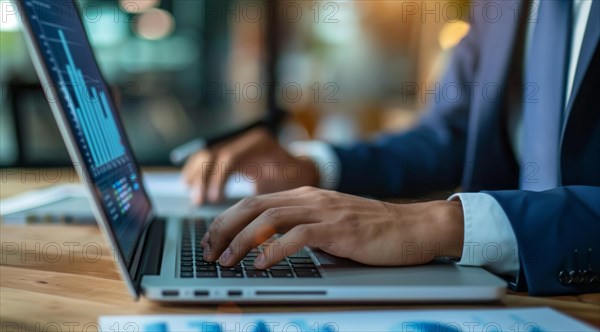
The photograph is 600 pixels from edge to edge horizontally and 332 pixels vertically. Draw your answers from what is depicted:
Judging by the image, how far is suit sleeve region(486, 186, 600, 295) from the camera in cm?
63

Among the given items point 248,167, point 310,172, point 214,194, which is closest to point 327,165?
point 310,172

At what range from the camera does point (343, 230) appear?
2.10 feet

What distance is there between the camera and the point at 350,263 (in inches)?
25.4

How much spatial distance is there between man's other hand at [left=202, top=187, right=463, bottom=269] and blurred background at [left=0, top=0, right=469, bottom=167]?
2631 millimetres

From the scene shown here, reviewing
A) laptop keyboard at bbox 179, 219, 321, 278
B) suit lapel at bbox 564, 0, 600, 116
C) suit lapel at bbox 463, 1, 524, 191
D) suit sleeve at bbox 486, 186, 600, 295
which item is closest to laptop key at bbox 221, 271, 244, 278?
laptop keyboard at bbox 179, 219, 321, 278

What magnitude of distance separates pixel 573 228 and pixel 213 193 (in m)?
0.68

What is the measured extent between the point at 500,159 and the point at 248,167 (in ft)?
1.65

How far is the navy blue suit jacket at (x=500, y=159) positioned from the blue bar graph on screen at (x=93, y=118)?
439 millimetres

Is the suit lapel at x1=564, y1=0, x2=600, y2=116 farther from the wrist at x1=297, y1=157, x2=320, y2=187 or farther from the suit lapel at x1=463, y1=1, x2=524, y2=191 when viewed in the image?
the wrist at x1=297, y1=157, x2=320, y2=187

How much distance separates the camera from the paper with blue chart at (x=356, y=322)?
0.50 meters

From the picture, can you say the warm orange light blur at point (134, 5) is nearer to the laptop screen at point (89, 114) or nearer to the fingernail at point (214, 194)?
the fingernail at point (214, 194)

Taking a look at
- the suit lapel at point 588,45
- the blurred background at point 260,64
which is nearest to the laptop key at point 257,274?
the suit lapel at point 588,45

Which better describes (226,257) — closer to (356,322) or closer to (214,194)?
(356,322)

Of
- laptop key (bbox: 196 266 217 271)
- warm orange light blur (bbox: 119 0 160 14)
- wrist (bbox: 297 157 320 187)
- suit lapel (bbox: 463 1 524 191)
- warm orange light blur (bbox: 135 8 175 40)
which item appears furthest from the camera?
warm orange light blur (bbox: 135 8 175 40)
